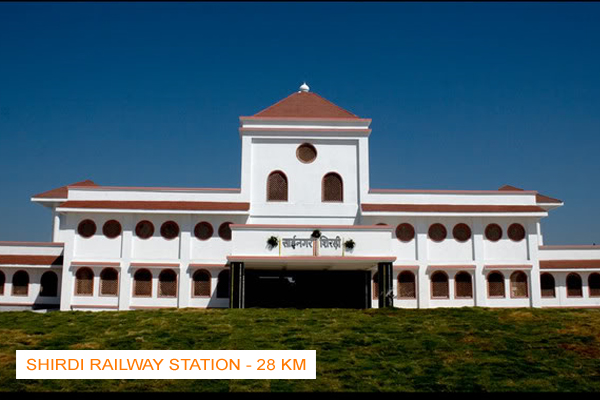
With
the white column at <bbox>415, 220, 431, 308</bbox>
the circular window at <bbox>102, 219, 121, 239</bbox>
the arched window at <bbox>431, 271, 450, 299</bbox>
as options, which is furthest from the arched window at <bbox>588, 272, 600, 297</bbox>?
the circular window at <bbox>102, 219, 121, 239</bbox>

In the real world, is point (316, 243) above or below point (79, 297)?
above

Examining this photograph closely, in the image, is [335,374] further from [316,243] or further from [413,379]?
[316,243]

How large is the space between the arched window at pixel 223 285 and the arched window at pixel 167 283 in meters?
2.22

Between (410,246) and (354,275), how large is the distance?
11.0ft

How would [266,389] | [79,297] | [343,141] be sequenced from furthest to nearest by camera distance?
[343,141], [79,297], [266,389]

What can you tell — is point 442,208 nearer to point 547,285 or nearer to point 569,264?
point 547,285

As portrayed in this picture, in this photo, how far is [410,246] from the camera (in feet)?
103

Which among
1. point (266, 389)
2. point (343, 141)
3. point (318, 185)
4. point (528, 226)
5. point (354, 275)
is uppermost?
point (343, 141)

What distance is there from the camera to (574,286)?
33125mm

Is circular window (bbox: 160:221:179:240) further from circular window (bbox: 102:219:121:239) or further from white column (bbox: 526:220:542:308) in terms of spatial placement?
white column (bbox: 526:220:542:308)

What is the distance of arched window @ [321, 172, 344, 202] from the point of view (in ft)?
105

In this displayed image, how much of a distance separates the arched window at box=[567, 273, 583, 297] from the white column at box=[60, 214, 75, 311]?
26.2m

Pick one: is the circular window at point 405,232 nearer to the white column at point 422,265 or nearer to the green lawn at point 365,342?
the white column at point 422,265

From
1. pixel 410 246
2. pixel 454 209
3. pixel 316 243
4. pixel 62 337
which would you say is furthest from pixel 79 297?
pixel 454 209
